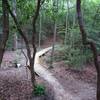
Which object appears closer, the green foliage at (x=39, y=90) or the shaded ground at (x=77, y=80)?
the green foliage at (x=39, y=90)

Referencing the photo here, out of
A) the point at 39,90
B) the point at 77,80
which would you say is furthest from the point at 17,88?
the point at 77,80

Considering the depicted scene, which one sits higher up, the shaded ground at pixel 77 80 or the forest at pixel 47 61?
the forest at pixel 47 61

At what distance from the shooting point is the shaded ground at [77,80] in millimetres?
11898

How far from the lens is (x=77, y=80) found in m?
14.5

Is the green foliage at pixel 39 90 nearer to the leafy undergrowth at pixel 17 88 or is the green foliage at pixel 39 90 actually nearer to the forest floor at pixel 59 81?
the leafy undergrowth at pixel 17 88

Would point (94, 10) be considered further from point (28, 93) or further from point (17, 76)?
point (28, 93)

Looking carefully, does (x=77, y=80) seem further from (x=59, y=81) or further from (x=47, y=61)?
(x=47, y=61)

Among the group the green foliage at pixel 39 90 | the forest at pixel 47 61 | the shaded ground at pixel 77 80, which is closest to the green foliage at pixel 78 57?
the forest at pixel 47 61

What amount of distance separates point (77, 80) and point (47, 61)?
4.65 m

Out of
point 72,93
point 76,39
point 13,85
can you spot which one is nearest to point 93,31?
point 76,39

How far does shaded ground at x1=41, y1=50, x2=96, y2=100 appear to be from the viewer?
11.9 metres

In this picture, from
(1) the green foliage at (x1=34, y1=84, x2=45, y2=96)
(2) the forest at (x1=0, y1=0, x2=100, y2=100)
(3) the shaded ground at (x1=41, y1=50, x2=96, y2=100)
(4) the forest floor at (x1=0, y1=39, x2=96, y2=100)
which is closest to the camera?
(2) the forest at (x1=0, y1=0, x2=100, y2=100)

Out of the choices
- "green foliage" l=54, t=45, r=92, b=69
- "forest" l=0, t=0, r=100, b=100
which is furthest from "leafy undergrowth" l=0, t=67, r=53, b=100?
"green foliage" l=54, t=45, r=92, b=69

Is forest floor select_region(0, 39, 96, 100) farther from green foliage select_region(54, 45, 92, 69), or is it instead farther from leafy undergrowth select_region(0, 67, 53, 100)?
green foliage select_region(54, 45, 92, 69)
